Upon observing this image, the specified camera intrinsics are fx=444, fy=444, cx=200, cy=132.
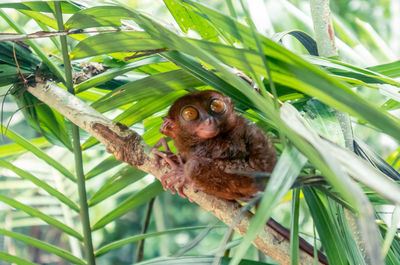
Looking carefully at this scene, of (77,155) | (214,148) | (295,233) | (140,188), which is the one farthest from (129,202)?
(140,188)

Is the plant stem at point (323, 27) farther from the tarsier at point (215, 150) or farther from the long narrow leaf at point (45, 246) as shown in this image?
the long narrow leaf at point (45, 246)

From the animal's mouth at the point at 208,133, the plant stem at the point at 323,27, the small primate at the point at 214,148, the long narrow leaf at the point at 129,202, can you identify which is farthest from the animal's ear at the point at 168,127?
the plant stem at the point at 323,27

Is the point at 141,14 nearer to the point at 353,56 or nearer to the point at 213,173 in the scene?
the point at 213,173

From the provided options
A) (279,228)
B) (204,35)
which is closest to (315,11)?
(204,35)

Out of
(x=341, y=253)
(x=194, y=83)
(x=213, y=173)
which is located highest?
(x=194, y=83)

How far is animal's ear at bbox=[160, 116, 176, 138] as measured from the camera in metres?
1.59

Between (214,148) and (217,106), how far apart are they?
15 centimetres

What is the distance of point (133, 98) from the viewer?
58.4 inches

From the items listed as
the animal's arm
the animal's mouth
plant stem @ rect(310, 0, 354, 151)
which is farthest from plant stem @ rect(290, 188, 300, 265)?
plant stem @ rect(310, 0, 354, 151)

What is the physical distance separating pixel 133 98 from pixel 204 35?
328 mm

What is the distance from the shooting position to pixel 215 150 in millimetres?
1549

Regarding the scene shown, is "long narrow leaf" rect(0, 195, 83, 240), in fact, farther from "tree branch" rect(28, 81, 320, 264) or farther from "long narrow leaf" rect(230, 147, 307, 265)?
"long narrow leaf" rect(230, 147, 307, 265)

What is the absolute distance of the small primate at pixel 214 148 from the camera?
4.35 ft

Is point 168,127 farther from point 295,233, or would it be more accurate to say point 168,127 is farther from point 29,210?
point 295,233
